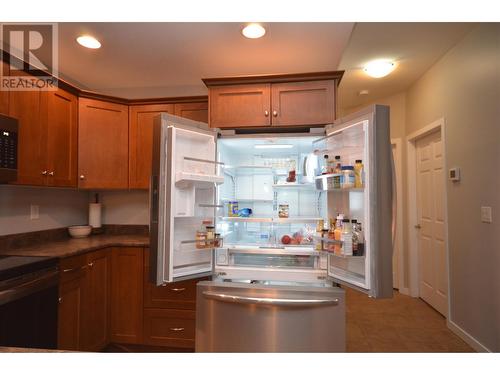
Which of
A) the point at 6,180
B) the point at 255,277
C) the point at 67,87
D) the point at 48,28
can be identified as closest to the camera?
the point at 6,180

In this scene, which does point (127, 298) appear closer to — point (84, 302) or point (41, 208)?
point (84, 302)

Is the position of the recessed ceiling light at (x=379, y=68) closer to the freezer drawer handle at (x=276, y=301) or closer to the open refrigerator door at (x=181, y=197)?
the open refrigerator door at (x=181, y=197)

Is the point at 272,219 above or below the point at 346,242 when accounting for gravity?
above

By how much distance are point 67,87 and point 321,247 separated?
94.9 inches

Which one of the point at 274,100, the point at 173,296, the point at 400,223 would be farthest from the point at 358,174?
the point at 400,223

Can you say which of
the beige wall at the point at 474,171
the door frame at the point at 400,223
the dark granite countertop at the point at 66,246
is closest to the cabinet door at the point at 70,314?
the dark granite countertop at the point at 66,246

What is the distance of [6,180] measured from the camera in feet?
5.35

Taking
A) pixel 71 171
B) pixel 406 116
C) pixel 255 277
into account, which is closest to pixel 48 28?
pixel 71 171

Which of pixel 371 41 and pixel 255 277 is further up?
pixel 371 41

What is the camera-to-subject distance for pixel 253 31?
6.21 feet

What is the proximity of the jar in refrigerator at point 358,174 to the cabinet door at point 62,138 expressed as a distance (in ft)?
7.30

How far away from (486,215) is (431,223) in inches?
39.5

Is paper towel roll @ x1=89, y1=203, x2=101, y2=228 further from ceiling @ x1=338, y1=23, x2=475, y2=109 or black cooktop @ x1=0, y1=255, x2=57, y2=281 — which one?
ceiling @ x1=338, y1=23, x2=475, y2=109
